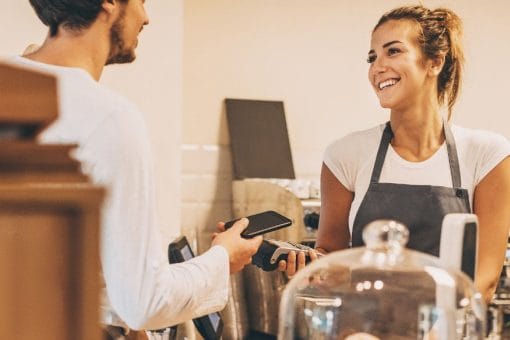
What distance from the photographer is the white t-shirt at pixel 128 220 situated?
119 cm

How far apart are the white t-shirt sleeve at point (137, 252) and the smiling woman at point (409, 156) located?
1236 millimetres

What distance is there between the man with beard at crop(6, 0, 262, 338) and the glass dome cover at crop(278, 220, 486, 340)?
15 centimetres

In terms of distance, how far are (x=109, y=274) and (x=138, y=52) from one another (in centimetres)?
350

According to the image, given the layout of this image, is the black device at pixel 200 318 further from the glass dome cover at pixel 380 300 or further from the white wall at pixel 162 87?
the white wall at pixel 162 87

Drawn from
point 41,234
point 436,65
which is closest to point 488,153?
point 436,65

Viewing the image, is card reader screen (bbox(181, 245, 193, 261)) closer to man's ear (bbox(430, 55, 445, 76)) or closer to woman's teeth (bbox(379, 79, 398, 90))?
woman's teeth (bbox(379, 79, 398, 90))


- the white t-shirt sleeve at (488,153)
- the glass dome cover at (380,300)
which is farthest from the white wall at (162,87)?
the glass dome cover at (380,300)

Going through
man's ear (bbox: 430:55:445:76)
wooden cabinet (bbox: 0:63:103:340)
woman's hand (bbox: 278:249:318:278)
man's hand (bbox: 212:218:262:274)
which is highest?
man's ear (bbox: 430:55:445:76)

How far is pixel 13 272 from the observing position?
45 cm

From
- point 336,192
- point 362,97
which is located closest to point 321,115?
point 362,97

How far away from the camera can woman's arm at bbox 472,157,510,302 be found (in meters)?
2.23

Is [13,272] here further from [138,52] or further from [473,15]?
[473,15]

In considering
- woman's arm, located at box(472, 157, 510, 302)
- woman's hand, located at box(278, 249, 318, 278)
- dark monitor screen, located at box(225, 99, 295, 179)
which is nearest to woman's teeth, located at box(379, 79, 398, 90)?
woman's arm, located at box(472, 157, 510, 302)

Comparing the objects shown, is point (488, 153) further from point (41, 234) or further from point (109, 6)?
point (41, 234)
